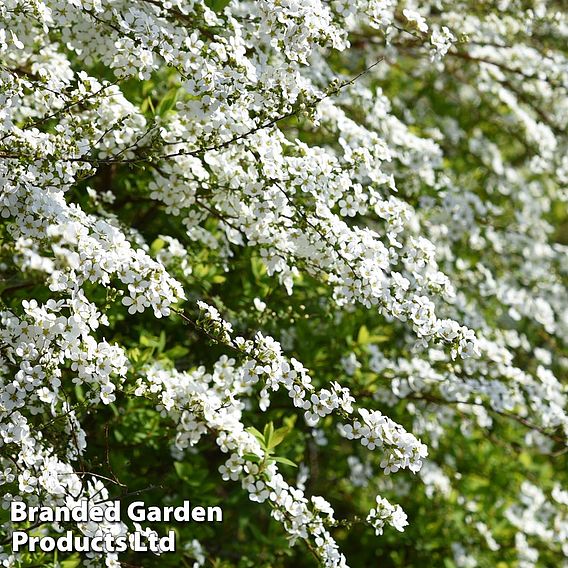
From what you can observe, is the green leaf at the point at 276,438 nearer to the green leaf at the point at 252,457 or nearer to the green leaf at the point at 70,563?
the green leaf at the point at 252,457

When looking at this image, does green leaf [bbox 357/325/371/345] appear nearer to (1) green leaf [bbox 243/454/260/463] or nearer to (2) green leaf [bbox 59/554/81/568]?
(1) green leaf [bbox 243/454/260/463]

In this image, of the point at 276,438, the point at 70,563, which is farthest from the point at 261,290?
the point at 70,563

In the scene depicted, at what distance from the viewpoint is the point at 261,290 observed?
337 cm

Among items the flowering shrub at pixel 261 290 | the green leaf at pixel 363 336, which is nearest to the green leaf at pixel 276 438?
the flowering shrub at pixel 261 290

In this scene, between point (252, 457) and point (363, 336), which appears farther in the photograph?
point (363, 336)

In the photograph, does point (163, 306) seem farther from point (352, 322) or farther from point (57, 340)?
point (352, 322)

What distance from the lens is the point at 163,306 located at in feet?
7.80

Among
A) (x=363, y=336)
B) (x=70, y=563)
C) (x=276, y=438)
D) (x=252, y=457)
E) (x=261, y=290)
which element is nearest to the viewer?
(x=252, y=457)

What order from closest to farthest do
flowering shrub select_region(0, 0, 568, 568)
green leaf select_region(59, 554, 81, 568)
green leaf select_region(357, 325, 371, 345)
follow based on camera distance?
flowering shrub select_region(0, 0, 568, 568), green leaf select_region(59, 554, 81, 568), green leaf select_region(357, 325, 371, 345)

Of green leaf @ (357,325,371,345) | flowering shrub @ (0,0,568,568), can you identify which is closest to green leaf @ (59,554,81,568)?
flowering shrub @ (0,0,568,568)

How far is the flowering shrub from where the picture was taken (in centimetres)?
245

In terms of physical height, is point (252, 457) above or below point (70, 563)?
above

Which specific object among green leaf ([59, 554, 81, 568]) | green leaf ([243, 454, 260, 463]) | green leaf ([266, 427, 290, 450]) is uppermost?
green leaf ([243, 454, 260, 463])

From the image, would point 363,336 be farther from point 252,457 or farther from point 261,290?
point 252,457
